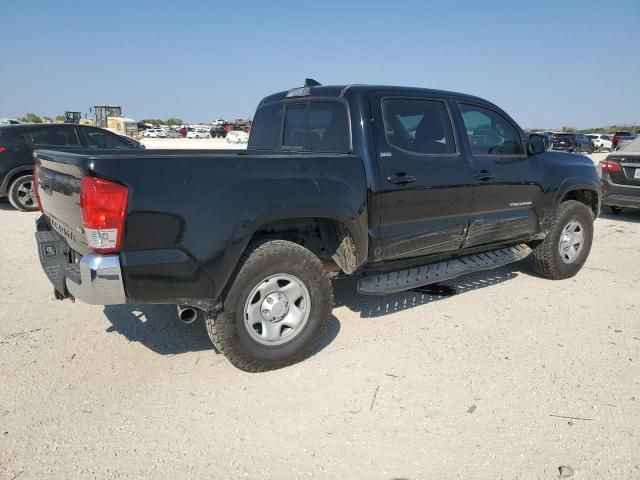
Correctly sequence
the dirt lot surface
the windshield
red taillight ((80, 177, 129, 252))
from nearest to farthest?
the dirt lot surface < red taillight ((80, 177, 129, 252)) < the windshield

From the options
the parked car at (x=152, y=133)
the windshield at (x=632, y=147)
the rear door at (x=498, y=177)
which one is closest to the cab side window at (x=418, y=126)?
the rear door at (x=498, y=177)

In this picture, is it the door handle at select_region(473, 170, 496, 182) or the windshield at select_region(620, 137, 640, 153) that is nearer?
the door handle at select_region(473, 170, 496, 182)

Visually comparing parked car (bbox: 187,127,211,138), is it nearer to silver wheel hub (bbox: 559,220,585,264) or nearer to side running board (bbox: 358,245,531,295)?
silver wheel hub (bbox: 559,220,585,264)

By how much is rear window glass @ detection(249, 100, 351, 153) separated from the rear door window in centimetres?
615

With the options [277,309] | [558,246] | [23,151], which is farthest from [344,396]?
[23,151]

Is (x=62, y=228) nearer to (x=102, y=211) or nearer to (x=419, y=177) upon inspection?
(x=102, y=211)

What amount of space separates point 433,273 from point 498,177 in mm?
1121

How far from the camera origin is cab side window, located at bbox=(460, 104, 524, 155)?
4.35 metres

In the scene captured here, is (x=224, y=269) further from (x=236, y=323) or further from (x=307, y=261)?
(x=307, y=261)

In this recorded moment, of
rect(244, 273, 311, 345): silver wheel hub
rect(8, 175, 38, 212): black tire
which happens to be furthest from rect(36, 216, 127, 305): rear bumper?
rect(8, 175, 38, 212): black tire

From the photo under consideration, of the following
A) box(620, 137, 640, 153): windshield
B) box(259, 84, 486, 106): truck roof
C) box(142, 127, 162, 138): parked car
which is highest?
box(259, 84, 486, 106): truck roof

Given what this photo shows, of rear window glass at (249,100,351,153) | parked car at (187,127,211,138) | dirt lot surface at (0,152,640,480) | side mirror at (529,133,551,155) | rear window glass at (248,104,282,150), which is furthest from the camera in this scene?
parked car at (187,127,211,138)

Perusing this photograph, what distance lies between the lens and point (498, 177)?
4.45 meters

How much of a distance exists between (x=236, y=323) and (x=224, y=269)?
371 millimetres
